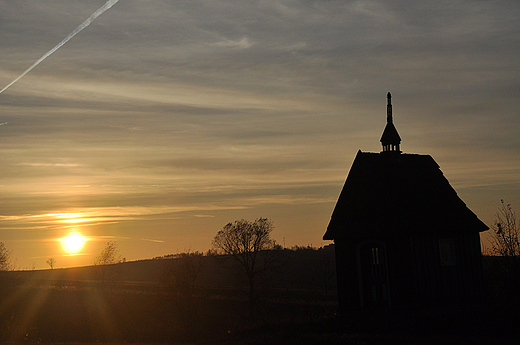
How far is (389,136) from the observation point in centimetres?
2895

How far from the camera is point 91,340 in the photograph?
47969mm

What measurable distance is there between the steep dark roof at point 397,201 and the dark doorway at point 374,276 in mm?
1301

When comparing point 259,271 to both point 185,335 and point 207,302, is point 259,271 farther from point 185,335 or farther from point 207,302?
point 185,335

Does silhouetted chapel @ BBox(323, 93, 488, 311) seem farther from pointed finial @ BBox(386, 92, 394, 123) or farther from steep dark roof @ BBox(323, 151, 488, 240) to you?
pointed finial @ BBox(386, 92, 394, 123)

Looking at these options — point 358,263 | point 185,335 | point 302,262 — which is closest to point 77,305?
point 185,335

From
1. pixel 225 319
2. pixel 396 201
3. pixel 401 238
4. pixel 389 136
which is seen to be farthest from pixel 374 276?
pixel 225 319

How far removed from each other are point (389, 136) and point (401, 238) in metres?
6.83

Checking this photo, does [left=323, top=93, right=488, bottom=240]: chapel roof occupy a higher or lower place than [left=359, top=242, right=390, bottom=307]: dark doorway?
higher

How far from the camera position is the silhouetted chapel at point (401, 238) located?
2448 centimetres

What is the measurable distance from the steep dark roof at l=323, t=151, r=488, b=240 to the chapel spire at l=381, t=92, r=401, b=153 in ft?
2.56

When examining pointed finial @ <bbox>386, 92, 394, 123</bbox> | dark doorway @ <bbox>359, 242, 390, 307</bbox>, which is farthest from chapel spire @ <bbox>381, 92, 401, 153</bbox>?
dark doorway @ <bbox>359, 242, 390, 307</bbox>

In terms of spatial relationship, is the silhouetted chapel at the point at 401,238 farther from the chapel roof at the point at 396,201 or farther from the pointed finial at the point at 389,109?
the pointed finial at the point at 389,109

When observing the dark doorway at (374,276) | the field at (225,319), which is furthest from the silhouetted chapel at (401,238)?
the field at (225,319)

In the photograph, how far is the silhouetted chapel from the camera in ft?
80.3
